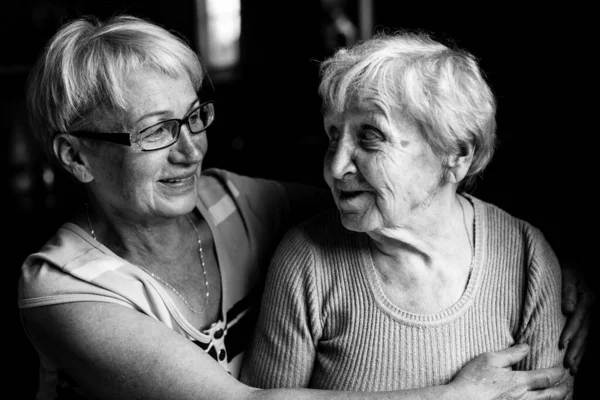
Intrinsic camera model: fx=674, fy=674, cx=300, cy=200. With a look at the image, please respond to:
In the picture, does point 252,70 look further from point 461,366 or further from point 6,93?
point 461,366

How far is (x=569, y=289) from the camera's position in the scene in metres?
1.68

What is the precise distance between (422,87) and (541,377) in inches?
28.3

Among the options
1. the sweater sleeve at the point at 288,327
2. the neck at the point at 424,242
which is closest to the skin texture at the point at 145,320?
the sweater sleeve at the point at 288,327

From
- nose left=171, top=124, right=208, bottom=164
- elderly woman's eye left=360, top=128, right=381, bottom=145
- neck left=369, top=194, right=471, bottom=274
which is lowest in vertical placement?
neck left=369, top=194, right=471, bottom=274

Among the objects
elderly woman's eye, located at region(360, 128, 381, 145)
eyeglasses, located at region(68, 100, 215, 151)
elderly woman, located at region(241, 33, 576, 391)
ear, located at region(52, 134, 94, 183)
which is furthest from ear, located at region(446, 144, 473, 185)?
ear, located at region(52, 134, 94, 183)

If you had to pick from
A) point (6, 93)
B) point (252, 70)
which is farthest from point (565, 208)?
point (6, 93)

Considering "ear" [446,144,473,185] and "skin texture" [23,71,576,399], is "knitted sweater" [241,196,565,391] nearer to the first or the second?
"skin texture" [23,71,576,399]

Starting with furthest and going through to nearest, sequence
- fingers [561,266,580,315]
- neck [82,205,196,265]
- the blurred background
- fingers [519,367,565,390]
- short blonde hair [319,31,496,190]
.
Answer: the blurred background, neck [82,205,196,265], fingers [561,266,580,315], fingers [519,367,565,390], short blonde hair [319,31,496,190]

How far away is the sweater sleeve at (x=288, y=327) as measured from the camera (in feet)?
5.19

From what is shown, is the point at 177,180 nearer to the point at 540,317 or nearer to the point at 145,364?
the point at 145,364

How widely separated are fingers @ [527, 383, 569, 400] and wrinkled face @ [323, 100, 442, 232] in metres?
0.48

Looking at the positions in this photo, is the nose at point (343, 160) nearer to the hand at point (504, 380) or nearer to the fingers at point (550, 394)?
the hand at point (504, 380)

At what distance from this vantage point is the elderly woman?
1.44 m

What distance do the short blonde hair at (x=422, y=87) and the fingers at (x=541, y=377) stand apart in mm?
534
